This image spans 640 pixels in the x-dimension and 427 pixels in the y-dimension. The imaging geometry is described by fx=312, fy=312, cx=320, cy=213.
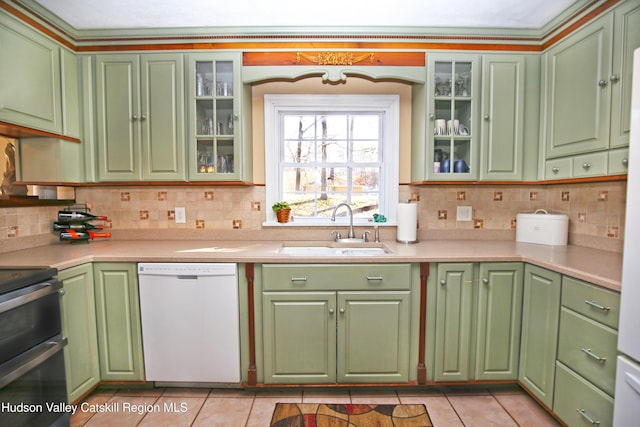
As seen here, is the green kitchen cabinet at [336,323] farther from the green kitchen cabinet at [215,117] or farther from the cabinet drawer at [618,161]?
the cabinet drawer at [618,161]

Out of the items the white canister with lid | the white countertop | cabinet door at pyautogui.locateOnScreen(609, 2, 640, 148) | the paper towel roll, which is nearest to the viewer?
cabinet door at pyautogui.locateOnScreen(609, 2, 640, 148)

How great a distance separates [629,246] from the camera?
117 centimetres

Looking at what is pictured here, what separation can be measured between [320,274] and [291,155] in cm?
114

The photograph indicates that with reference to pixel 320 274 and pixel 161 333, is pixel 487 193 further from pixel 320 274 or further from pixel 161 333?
pixel 161 333

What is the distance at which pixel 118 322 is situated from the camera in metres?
1.92

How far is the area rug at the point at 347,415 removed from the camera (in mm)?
1710

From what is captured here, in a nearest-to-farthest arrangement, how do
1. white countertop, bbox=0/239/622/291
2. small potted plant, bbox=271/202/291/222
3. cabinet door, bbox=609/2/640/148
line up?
cabinet door, bbox=609/2/640/148, white countertop, bbox=0/239/622/291, small potted plant, bbox=271/202/291/222

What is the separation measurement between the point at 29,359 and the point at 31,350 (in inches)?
1.8

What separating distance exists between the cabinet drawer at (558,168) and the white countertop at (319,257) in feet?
1.58

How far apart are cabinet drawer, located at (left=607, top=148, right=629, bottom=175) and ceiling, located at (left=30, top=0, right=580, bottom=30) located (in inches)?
38.7

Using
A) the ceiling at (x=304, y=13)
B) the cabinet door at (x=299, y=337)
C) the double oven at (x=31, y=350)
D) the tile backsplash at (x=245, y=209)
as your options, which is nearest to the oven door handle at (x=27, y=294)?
the double oven at (x=31, y=350)

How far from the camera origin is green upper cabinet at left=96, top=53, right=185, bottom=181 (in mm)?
2152

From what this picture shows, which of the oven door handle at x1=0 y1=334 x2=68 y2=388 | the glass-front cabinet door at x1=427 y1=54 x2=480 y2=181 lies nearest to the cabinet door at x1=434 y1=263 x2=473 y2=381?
the glass-front cabinet door at x1=427 y1=54 x2=480 y2=181

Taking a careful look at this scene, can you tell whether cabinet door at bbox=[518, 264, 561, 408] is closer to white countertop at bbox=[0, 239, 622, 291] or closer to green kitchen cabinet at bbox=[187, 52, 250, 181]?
white countertop at bbox=[0, 239, 622, 291]
